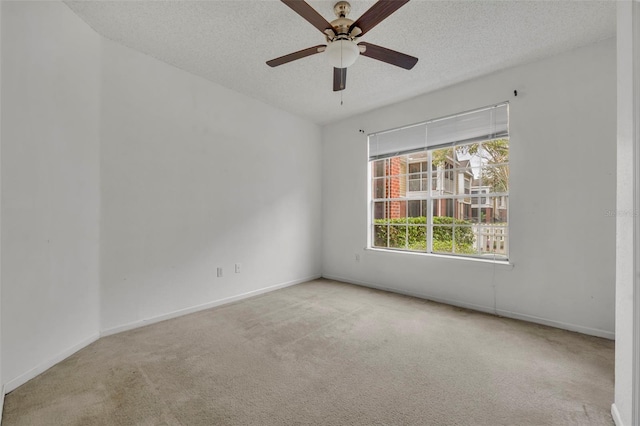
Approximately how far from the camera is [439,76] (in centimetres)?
316

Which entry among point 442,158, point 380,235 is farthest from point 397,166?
point 380,235

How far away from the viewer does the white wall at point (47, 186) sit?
1814mm

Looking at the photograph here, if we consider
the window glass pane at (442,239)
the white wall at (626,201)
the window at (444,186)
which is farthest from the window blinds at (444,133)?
the white wall at (626,201)

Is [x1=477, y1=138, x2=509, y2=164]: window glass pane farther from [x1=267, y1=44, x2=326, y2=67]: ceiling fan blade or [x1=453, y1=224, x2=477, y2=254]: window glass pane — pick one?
[x1=267, y1=44, x2=326, y2=67]: ceiling fan blade

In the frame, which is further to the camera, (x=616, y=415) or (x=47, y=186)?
(x=47, y=186)

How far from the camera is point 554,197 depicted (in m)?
2.75

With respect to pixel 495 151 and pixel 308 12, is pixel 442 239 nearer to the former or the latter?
pixel 495 151

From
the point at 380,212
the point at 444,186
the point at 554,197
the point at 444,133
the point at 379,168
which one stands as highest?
the point at 444,133

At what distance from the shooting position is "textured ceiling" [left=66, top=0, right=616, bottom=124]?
2.13 metres

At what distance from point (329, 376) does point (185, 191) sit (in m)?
2.44

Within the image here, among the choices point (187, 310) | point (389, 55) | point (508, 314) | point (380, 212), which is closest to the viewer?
point (389, 55)

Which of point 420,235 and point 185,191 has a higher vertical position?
point 185,191

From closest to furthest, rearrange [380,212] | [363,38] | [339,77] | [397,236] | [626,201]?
[626,201] < [339,77] < [363,38] < [397,236] < [380,212]

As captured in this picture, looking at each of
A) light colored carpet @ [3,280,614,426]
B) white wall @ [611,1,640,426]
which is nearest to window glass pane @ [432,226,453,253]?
light colored carpet @ [3,280,614,426]
